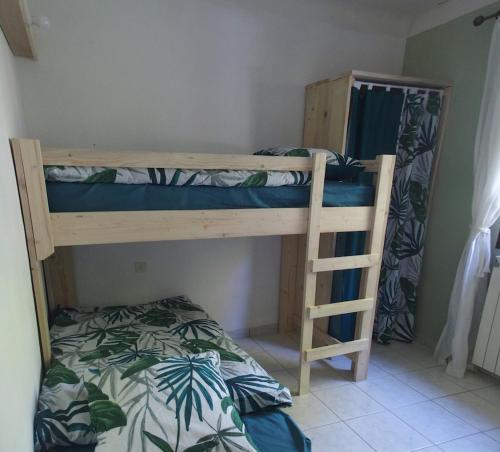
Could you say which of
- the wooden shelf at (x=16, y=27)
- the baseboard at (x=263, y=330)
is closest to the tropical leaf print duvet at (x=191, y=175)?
the wooden shelf at (x=16, y=27)

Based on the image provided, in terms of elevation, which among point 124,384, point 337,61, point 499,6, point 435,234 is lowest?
point 124,384

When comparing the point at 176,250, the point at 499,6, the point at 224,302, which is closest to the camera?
the point at 499,6

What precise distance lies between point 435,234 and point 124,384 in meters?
2.43

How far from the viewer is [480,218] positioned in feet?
7.23

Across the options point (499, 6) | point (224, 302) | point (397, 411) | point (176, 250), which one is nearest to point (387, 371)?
point (397, 411)

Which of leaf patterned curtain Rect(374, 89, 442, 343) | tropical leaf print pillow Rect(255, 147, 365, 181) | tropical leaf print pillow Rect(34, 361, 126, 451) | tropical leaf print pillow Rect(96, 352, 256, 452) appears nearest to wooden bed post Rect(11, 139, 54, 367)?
tropical leaf print pillow Rect(34, 361, 126, 451)

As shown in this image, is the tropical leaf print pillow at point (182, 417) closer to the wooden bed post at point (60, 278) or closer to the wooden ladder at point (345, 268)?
the wooden ladder at point (345, 268)

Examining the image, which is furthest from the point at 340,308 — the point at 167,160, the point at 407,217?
the point at 167,160

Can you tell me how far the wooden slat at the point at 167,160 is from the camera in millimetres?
1423

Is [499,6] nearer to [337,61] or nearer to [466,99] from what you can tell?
[466,99]

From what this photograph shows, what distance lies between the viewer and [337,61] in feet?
8.70

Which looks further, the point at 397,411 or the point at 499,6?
the point at 499,6

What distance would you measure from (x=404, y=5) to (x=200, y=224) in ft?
7.57

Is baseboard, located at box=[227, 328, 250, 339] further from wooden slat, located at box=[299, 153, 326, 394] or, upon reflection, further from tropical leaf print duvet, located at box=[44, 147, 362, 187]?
tropical leaf print duvet, located at box=[44, 147, 362, 187]
